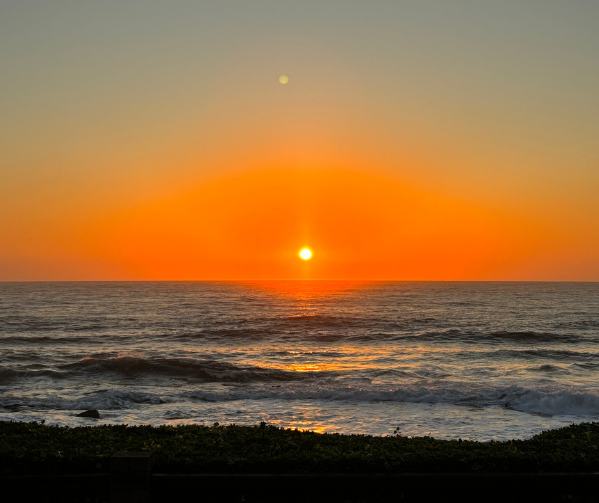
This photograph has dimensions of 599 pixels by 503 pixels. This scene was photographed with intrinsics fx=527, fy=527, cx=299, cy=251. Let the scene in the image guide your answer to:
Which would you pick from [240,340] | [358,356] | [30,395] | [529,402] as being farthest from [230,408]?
[240,340]

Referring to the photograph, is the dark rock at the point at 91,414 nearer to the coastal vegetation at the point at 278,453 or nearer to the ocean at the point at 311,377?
the ocean at the point at 311,377

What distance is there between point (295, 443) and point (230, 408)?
978 cm

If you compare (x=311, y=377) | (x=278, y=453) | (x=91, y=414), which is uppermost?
(x=278, y=453)

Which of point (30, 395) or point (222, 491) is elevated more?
point (222, 491)

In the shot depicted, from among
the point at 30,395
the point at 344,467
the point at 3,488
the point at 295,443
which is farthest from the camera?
the point at 30,395

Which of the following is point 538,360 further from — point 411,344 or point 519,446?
point 519,446

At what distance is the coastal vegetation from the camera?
8.45 meters

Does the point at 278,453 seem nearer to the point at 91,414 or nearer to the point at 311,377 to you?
the point at 91,414

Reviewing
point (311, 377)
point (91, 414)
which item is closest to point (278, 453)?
point (91, 414)

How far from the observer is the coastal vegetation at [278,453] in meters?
8.45

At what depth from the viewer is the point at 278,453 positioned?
358 inches

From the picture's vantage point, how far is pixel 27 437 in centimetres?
1015

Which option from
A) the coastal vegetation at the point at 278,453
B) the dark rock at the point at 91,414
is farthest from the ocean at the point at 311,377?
the coastal vegetation at the point at 278,453

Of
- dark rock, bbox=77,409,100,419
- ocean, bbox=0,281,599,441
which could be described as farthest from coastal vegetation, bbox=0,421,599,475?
dark rock, bbox=77,409,100,419
